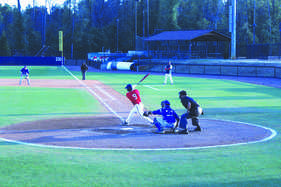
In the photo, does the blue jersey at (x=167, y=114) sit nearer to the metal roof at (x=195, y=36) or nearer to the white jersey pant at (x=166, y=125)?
the white jersey pant at (x=166, y=125)

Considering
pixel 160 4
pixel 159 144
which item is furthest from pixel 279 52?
pixel 160 4

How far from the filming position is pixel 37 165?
8.85 metres

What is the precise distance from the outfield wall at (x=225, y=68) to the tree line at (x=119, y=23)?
38892mm

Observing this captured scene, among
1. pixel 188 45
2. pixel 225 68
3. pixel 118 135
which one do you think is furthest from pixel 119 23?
pixel 118 135

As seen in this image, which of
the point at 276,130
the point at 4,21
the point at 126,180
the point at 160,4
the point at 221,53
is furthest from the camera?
the point at 4,21

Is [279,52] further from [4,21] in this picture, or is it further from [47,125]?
[4,21]

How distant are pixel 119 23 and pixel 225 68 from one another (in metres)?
70.8

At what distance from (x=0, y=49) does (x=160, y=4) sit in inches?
1731

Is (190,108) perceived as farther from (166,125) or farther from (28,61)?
(28,61)

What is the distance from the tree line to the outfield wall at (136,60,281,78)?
38.9 m

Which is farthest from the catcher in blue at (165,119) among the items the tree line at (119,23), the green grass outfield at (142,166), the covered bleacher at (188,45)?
the tree line at (119,23)

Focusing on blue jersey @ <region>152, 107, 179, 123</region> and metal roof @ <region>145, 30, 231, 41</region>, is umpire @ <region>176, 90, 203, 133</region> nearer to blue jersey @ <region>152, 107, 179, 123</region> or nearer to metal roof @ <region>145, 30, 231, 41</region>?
blue jersey @ <region>152, 107, 179, 123</region>

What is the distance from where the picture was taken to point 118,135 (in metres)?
12.5

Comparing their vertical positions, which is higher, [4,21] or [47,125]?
[4,21]
